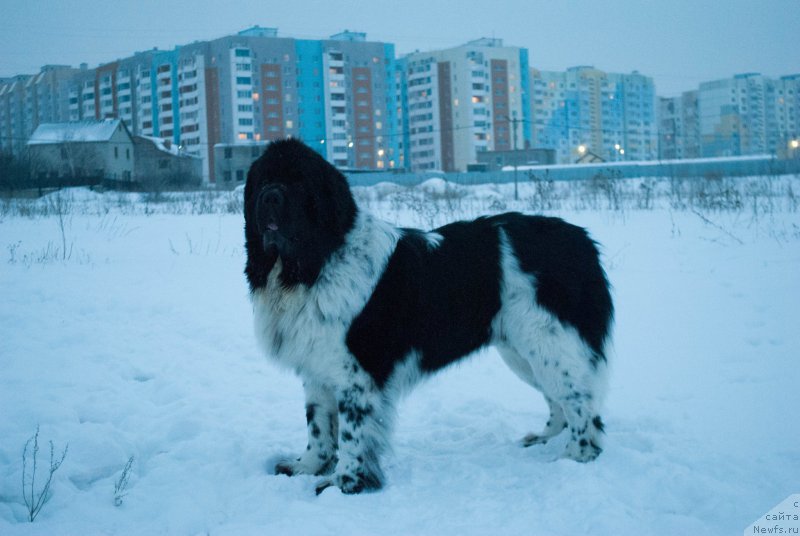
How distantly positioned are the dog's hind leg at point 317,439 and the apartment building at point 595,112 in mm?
114691

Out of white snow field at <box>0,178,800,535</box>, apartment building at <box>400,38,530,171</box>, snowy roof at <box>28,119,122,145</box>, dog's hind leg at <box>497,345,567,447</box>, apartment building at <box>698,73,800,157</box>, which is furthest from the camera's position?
apartment building at <box>698,73,800,157</box>

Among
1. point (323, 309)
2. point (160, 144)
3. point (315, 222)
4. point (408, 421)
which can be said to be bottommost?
point (408, 421)

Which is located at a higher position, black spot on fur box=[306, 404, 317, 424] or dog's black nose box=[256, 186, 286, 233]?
dog's black nose box=[256, 186, 286, 233]

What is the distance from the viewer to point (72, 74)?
99.8 meters

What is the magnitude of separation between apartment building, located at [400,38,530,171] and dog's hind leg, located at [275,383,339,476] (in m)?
85.3

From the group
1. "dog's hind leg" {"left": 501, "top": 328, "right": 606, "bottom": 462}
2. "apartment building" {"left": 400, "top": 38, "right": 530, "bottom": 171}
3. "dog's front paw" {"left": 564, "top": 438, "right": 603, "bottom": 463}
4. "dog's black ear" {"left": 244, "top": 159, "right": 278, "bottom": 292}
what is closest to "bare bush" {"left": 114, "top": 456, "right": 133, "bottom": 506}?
"dog's black ear" {"left": 244, "top": 159, "right": 278, "bottom": 292}

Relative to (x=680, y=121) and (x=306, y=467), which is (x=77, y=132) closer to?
(x=306, y=467)

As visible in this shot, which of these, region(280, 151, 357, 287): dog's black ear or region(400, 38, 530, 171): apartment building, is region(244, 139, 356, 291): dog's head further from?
region(400, 38, 530, 171): apartment building

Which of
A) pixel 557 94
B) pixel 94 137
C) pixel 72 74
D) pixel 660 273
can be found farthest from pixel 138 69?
pixel 660 273

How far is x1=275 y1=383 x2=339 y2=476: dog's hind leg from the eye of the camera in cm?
356

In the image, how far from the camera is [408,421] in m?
4.32

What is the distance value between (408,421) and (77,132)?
5681 cm

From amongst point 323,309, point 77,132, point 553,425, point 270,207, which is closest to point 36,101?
point 77,132

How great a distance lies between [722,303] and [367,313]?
4.23 metres
